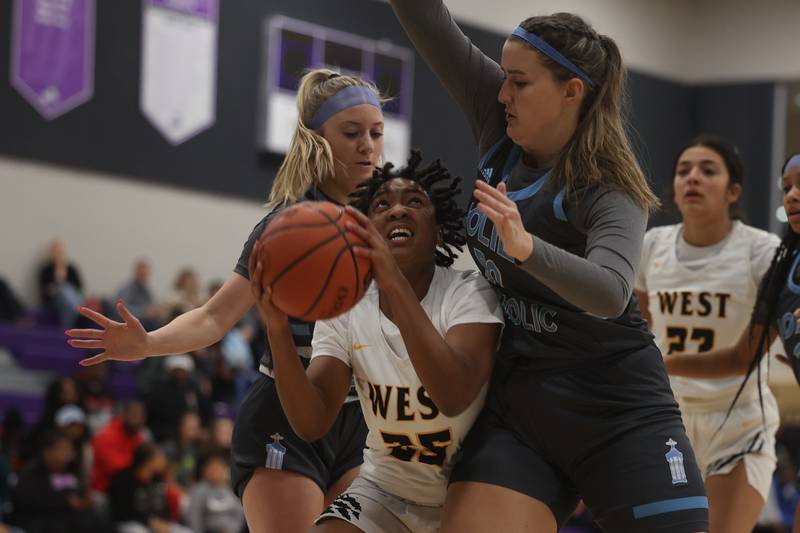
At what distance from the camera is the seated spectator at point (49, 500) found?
9.62 metres

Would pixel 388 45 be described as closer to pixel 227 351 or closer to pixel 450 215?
pixel 227 351

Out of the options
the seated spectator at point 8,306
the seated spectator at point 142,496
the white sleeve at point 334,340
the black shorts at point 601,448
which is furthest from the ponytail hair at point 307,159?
the seated spectator at point 8,306

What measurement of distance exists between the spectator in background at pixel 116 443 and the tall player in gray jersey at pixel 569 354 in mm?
7516

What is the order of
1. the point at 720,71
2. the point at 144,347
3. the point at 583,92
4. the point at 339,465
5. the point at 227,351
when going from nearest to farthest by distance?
the point at 583,92 < the point at 144,347 < the point at 339,465 < the point at 227,351 < the point at 720,71

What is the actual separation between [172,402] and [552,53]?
925 centimetres

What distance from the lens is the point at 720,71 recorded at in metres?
22.3

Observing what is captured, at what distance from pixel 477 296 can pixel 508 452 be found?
1.62 ft

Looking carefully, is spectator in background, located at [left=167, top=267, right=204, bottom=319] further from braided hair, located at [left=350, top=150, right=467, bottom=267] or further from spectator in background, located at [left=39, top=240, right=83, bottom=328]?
braided hair, located at [left=350, top=150, right=467, bottom=267]

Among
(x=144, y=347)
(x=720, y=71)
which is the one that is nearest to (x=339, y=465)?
(x=144, y=347)

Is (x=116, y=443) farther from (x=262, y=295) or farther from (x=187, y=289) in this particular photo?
(x=262, y=295)

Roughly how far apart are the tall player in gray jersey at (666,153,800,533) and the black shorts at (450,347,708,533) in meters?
1.04

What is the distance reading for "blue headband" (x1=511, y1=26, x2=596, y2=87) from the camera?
3.75 metres

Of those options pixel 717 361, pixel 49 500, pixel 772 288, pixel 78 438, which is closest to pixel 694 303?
pixel 717 361

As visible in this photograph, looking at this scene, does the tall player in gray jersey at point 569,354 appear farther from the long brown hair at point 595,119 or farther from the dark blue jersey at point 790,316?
the dark blue jersey at point 790,316
